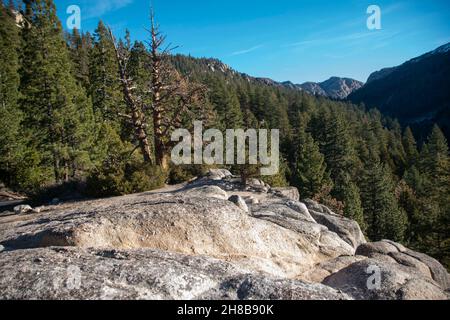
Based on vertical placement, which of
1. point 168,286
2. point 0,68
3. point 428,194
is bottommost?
point 428,194

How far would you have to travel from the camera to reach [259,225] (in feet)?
31.8

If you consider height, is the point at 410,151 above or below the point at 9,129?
below

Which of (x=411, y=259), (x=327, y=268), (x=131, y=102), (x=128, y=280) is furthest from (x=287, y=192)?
(x=128, y=280)

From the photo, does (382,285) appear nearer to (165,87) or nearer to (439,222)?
(165,87)

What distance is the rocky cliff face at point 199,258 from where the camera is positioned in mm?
5406

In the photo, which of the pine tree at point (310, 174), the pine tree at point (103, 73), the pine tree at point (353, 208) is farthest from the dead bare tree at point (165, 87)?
the pine tree at point (310, 174)

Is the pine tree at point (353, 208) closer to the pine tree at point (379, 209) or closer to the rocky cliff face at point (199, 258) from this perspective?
the pine tree at point (379, 209)

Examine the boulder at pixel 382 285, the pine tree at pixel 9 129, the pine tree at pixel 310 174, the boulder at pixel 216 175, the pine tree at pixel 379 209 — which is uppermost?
the pine tree at pixel 9 129

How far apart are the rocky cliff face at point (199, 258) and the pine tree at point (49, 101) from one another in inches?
562

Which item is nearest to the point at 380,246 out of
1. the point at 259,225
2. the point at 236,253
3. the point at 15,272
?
the point at 259,225

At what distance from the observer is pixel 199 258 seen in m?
6.79

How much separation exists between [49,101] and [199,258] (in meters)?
22.8
